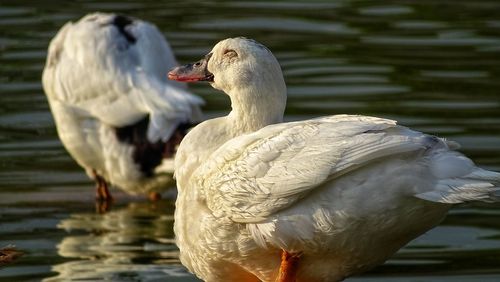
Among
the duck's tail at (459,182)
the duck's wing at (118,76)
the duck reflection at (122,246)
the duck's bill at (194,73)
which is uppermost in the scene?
the duck's bill at (194,73)

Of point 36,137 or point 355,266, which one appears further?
point 36,137

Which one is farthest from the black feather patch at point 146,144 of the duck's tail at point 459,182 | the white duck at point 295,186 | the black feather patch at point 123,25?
the duck's tail at point 459,182

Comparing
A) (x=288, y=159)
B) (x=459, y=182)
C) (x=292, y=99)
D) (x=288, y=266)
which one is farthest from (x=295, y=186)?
(x=292, y=99)

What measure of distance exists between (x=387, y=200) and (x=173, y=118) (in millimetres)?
5072

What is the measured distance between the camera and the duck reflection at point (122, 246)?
9992mm

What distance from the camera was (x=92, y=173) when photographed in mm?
13031

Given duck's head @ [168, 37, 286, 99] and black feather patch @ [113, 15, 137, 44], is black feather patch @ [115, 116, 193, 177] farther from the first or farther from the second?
duck's head @ [168, 37, 286, 99]

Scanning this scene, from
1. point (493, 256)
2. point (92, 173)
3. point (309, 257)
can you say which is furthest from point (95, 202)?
point (309, 257)

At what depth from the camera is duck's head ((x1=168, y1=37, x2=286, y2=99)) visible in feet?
26.8

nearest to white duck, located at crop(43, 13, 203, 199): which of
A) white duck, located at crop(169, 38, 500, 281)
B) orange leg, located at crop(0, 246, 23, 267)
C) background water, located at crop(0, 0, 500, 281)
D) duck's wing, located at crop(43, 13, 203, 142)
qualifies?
duck's wing, located at crop(43, 13, 203, 142)

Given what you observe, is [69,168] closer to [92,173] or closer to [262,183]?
[92,173]

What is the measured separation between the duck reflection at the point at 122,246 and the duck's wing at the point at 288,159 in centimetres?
200

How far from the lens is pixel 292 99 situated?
48.9ft

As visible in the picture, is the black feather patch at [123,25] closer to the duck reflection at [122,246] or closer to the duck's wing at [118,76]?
the duck's wing at [118,76]
